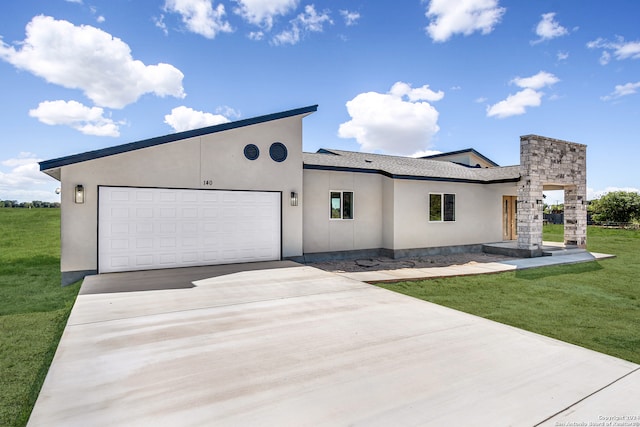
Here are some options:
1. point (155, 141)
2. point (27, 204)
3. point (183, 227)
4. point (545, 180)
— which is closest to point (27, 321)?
point (183, 227)

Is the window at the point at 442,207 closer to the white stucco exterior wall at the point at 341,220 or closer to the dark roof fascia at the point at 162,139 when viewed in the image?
the white stucco exterior wall at the point at 341,220

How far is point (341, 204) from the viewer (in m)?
11.7

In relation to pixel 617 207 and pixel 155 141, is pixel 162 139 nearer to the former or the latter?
pixel 155 141

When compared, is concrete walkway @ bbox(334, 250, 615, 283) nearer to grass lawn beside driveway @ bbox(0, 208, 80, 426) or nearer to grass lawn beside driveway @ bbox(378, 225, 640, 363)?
grass lawn beside driveway @ bbox(378, 225, 640, 363)

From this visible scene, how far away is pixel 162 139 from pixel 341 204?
594 centimetres

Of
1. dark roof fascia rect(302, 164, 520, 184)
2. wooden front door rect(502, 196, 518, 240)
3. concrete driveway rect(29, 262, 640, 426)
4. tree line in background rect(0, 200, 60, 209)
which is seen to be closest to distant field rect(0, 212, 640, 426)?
concrete driveway rect(29, 262, 640, 426)

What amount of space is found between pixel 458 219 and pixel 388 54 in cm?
699

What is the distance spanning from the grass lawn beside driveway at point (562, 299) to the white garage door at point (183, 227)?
404 cm

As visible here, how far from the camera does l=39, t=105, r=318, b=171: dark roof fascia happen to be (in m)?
7.64

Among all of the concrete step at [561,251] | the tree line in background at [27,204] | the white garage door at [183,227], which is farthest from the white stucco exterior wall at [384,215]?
the tree line in background at [27,204]

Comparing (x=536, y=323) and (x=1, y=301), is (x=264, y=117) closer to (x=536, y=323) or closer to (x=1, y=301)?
(x=1, y=301)

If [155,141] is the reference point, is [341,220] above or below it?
below

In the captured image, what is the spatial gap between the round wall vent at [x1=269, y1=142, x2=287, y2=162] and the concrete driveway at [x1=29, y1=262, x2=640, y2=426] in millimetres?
5581

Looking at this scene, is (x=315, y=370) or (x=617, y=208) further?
Answer: (x=617, y=208)
